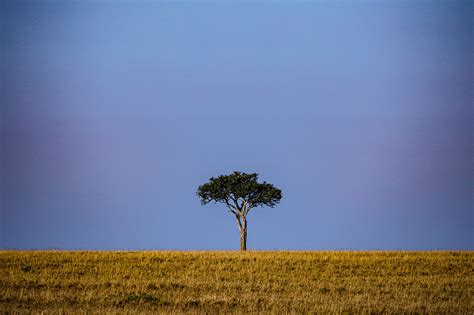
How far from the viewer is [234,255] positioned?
45.8 m

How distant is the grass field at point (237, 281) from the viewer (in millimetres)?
24438

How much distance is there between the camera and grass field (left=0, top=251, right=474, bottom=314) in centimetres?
2444

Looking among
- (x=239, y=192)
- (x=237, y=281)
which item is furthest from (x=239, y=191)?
(x=237, y=281)

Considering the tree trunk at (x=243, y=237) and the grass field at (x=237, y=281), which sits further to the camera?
the tree trunk at (x=243, y=237)

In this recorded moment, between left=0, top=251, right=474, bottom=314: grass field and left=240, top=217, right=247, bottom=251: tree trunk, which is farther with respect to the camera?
left=240, top=217, right=247, bottom=251: tree trunk

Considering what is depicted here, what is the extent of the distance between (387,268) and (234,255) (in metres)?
10.8

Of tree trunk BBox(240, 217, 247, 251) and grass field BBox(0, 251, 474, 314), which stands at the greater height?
tree trunk BBox(240, 217, 247, 251)

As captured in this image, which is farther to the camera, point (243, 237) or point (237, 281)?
point (243, 237)

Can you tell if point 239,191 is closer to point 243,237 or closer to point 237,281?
point 243,237

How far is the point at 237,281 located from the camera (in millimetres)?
33344

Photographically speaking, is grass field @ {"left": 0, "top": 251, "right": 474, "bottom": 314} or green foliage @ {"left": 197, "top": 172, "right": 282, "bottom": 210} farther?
green foliage @ {"left": 197, "top": 172, "right": 282, "bottom": 210}

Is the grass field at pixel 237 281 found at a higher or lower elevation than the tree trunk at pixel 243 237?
lower

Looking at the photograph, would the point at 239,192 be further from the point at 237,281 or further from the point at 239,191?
the point at 237,281

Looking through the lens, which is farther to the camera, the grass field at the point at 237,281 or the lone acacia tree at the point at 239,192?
the lone acacia tree at the point at 239,192
